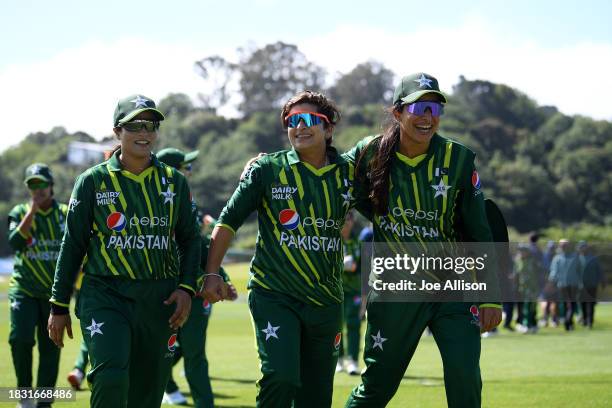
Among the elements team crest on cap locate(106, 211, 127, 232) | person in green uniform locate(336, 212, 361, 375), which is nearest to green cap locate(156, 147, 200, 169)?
team crest on cap locate(106, 211, 127, 232)

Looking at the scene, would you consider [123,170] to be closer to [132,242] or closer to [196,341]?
[132,242]

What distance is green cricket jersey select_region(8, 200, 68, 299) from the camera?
11.6 meters

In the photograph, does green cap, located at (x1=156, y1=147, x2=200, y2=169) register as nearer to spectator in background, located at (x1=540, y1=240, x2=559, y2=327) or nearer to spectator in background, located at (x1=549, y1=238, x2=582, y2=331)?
spectator in background, located at (x1=549, y1=238, x2=582, y2=331)

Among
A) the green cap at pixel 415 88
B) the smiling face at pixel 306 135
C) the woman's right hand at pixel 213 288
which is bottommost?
the woman's right hand at pixel 213 288

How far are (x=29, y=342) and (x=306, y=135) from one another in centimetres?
544

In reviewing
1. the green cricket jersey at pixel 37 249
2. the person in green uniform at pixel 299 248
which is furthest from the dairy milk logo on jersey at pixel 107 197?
the green cricket jersey at pixel 37 249

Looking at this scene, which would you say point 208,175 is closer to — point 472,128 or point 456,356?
point 472,128

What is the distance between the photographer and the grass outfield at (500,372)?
473 inches

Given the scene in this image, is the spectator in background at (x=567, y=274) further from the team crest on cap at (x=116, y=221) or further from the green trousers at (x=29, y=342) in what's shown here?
the team crest on cap at (x=116, y=221)

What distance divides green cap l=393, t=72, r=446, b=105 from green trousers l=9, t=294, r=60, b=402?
550 cm

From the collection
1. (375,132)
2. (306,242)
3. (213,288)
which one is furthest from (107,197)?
(375,132)

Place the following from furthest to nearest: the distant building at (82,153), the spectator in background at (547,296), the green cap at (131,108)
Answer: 1. the distant building at (82,153)
2. the spectator in background at (547,296)
3. the green cap at (131,108)

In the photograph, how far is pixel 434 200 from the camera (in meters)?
7.37

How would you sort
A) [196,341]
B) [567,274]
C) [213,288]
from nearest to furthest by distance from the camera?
[213,288]
[196,341]
[567,274]
